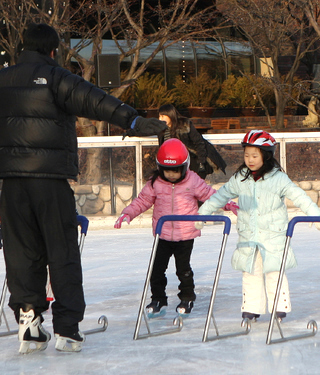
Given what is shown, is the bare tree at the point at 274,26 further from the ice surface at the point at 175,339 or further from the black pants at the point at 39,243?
the black pants at the point at 39,243

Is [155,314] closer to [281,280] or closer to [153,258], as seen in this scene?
[153,258]

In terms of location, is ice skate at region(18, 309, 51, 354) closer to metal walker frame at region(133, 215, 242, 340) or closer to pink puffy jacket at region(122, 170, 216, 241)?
metal walker frame at region(133, 215, 242, 340)

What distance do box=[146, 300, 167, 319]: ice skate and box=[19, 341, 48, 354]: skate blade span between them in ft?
3.55

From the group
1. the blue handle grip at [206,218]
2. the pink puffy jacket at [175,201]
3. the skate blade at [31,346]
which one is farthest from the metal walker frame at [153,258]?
the pink puffy jacket at [175,201]

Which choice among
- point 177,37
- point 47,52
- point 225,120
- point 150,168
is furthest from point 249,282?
point 225,120

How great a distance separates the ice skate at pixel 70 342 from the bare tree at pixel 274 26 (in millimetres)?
11808

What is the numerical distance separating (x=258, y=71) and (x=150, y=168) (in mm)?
10138

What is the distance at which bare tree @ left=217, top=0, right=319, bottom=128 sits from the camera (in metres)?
15.3

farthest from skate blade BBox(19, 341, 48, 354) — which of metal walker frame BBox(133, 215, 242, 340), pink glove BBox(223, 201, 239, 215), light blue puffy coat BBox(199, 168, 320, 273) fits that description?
pink glove BBox(223, 201, 239, 215)

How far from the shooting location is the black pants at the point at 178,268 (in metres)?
4.86

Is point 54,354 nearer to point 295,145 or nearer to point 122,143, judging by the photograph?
point 122,143

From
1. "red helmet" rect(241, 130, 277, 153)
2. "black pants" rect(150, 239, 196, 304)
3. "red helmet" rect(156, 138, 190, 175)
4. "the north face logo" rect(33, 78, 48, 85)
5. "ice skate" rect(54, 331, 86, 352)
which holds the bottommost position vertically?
"ice skate" rect(54, 331, 86, 352)

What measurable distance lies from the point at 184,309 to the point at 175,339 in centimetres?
66

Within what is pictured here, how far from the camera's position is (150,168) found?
10.4 metres
